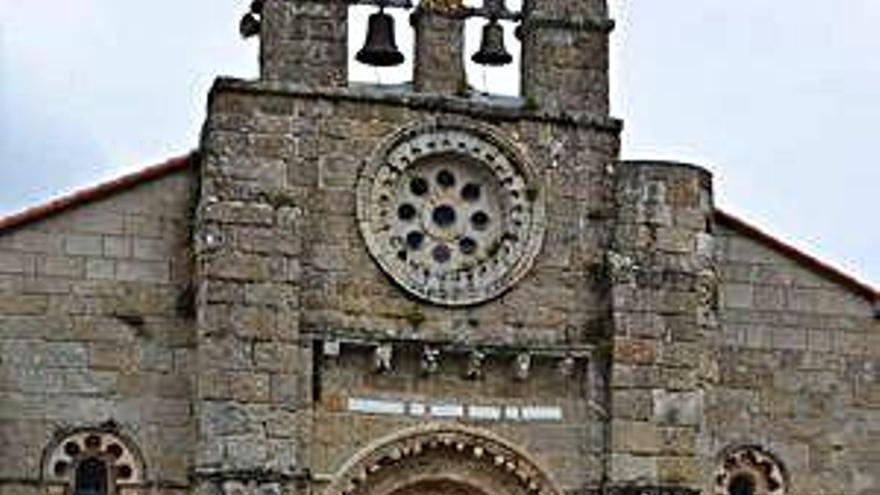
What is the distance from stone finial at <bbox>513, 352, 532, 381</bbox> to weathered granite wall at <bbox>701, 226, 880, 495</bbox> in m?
2.12

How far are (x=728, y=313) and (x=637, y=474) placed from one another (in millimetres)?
2363

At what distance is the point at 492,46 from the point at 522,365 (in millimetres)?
3228

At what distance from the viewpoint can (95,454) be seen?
20.7 m

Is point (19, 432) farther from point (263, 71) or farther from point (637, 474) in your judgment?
point (637, 474)

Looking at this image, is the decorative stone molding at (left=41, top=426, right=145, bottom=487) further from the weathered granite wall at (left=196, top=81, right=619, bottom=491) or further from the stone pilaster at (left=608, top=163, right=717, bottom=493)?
the stone pilaster at (left=608, top=163, right=717, bottom=493)

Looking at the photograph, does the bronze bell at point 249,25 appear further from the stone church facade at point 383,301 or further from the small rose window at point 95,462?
the small rose window at point 95,462

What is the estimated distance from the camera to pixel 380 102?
21.5m

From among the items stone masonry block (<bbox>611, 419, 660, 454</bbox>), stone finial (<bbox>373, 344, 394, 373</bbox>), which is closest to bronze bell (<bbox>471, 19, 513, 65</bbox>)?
stone finial (<bbox>373, 344, 394, 373</bbox>)

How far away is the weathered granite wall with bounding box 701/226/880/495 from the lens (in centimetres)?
2258

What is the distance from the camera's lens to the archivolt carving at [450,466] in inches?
824

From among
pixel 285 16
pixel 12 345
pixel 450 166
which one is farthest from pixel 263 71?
pixel 12 345

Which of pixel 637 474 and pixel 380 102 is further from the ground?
pixel 380 102

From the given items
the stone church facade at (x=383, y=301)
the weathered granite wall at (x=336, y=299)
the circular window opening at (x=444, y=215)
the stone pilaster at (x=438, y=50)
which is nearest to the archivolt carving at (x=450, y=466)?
the stone church facade at (x=383, y=301)

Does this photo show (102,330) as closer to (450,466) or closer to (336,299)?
(336,299)
